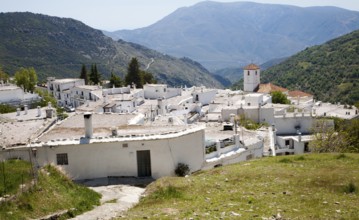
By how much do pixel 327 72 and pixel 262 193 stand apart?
426 feet

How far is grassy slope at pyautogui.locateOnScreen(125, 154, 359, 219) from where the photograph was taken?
13133 millimetres

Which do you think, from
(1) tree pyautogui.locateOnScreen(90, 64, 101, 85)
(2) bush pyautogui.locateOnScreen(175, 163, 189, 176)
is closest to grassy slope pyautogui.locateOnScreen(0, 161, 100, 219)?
(2) bush pyautogui.locateOnScreen(175, 163, 189, 176)

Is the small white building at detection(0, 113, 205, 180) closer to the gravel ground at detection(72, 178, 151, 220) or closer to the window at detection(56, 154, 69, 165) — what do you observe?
the window at detection(56, 154, 69, 165)

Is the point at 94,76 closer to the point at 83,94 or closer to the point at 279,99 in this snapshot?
the point at 83,94

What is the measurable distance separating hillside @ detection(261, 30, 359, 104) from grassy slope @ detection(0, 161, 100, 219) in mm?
103466

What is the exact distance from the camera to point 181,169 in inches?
920

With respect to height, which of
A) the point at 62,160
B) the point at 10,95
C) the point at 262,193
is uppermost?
the point at 10,95

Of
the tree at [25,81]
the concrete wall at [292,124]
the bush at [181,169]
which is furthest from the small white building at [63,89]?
the bush at [181,169]

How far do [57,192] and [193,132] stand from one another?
33.3ft

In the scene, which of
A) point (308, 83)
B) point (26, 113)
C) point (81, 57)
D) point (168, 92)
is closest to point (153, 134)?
point (26, 113)

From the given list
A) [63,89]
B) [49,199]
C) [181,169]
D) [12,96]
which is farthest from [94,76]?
[49,199]

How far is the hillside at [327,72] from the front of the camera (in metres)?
121

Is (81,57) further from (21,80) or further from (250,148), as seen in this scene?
(250,148)

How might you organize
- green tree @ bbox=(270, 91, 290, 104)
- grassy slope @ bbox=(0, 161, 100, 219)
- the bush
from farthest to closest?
green tree @ bbox=(270, 91, 290, 104), the bush, grassy slope @ bbox=(0, 161, 100, 219)
